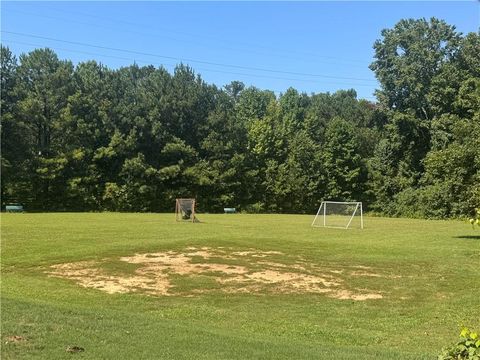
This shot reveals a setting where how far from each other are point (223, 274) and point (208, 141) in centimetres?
4851

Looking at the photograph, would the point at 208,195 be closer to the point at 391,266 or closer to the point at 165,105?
the point at 165,105

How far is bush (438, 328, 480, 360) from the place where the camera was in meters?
3.06

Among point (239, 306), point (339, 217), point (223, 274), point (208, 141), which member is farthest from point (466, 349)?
point (208, 141)

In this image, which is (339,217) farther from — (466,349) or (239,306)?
(466,349)

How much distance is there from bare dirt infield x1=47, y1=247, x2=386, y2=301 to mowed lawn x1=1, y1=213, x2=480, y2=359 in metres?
0.21

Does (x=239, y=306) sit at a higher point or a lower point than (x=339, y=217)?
lower

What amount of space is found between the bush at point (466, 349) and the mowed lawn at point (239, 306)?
793 mm

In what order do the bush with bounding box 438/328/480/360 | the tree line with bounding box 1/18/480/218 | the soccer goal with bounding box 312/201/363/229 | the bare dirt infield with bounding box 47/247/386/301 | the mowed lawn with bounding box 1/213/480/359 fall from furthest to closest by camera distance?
the tree line with bounding box 1/18/480/218 → the soccer goal with bounding box 312/201/363/229 → the bare dirt infield with bounding box 47/247/386/301 → the mowed lawn with bounding box 1/213/480/359 → the bush with bounding box 438/328/480/360

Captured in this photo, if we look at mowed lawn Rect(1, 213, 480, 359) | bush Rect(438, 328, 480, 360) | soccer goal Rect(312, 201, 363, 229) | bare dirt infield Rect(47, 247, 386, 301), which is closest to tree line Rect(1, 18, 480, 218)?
soccer goal Rect(312, 201, 363, 229)

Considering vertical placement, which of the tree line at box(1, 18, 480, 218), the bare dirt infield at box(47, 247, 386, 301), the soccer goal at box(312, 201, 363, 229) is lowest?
the bare dirt infield at box(47, 247, 386, 301)

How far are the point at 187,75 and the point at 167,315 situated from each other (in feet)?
197

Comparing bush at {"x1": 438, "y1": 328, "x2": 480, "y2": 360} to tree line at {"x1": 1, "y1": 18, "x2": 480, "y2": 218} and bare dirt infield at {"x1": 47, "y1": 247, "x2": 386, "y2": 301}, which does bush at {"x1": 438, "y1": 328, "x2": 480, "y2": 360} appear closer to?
bare dirt infield at {"x1": 47, "y1": 247, "x2": 386, "y2": 301}

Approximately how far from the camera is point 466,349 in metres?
3.19

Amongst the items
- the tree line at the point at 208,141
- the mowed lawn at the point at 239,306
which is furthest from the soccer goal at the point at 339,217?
the mowed lawn at the point at 239,306
